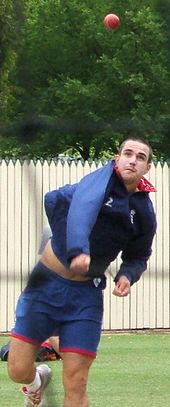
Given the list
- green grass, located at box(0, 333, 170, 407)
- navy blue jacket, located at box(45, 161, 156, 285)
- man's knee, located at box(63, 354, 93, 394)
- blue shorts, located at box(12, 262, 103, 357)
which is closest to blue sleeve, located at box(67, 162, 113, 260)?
navy blue jacket, located at box(45, 161, 156, 285)

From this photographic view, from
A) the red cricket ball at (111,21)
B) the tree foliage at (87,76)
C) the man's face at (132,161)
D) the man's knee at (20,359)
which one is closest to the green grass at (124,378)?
the man's knee at (20,359)

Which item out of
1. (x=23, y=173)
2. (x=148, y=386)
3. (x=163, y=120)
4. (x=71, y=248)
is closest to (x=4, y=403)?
(x=148, y=386)

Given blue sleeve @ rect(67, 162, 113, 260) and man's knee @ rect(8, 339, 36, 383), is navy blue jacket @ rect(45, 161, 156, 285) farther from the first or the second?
man's knee @ rect(8, 339, 36, 383)

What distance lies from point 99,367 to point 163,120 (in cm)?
347

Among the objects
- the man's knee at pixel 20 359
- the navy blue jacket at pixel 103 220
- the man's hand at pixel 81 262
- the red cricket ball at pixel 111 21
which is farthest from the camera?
the red cricket ball at pixel 111 21

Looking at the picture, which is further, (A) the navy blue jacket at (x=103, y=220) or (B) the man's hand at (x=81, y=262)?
(A) the navy blue jacket at (x=103, y=220)

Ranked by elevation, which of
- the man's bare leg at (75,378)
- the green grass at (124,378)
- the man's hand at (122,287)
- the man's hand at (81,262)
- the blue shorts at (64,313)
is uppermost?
the man's hand at (81,262)

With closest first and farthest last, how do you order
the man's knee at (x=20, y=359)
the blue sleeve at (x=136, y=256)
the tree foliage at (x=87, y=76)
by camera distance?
the man's knee at (x=20, y=359), the blue sleeve at (x=136, y=256), the tree foliage at (x=87, y=76)

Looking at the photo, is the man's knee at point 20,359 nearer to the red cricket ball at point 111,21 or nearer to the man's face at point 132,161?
the man's face at point 132,161

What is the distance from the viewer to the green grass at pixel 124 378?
330 inches

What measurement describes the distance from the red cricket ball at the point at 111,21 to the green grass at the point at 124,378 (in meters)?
2.15

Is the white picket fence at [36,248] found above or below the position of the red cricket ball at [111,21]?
below

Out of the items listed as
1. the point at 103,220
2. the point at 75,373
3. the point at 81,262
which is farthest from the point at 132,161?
the point at 75,373

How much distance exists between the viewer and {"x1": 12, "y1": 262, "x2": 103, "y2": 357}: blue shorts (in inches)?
247
